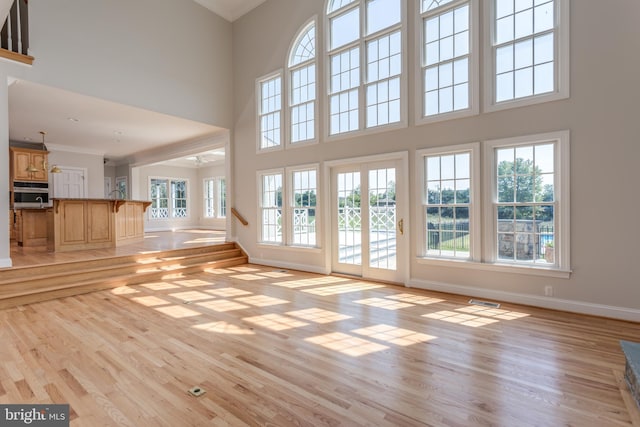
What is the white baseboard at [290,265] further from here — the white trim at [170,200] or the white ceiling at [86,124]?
the white trim at [170,200]

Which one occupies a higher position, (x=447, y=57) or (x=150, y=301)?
(x=447, y=57)

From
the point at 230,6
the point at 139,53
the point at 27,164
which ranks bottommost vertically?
the point at 27,164

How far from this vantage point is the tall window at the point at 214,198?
1277 cm

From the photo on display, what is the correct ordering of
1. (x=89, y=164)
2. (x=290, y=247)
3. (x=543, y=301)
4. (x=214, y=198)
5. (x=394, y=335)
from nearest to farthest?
(x=394, y=335) → (x=543, y=301) → (x=290, y=247) → (x=89, y=164) → (x=214, y=198)

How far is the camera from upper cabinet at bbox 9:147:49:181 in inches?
317

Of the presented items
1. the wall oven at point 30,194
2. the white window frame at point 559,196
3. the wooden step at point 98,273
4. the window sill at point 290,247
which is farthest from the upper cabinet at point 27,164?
the white window frame at point 559,196

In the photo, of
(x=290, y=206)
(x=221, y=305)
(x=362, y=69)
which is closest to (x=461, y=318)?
(x=221, y=305)

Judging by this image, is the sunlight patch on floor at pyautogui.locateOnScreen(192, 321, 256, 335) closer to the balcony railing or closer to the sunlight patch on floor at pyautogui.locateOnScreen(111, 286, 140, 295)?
the sunlight patch on floor at pyautogui.locateOnScreen(111, 286, 140, 295)

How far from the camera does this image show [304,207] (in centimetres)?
639

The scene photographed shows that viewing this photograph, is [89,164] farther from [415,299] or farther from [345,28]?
[415,299]

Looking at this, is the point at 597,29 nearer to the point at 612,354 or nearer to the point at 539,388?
the point at 612,354

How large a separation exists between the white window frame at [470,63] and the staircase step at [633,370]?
308cm

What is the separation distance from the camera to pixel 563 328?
10.6ft

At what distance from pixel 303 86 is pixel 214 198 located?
799cm
